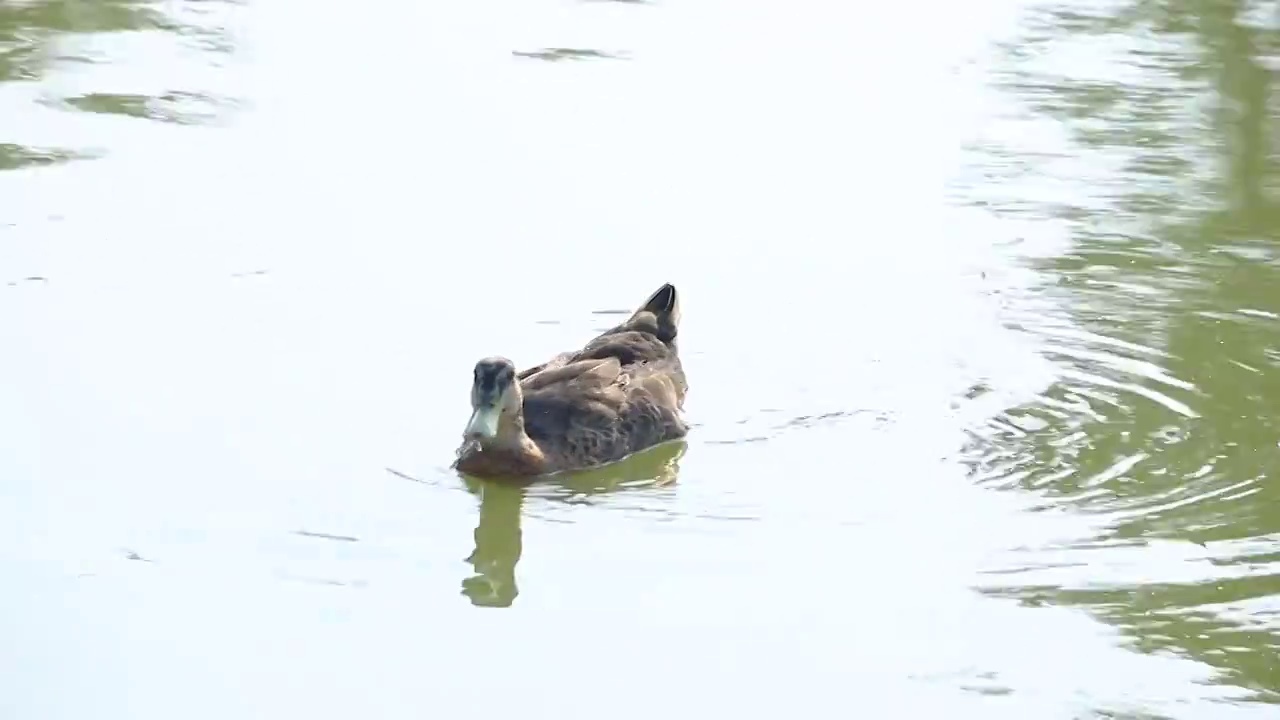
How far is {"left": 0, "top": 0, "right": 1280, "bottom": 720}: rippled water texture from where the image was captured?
813cm

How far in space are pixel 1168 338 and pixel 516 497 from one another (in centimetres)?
343

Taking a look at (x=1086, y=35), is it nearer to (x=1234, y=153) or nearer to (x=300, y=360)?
(x=1234, y=153)

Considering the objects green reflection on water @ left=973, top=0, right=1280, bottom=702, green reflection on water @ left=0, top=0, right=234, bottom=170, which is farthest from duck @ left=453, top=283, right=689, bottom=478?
green reflection on water @ left=0, top=0, right=234, bottom=170

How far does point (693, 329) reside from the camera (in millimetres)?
11797

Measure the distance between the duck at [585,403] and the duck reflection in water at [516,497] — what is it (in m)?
0.07

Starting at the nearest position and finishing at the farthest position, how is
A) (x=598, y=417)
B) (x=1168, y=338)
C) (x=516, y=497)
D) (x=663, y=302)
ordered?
(x=516, y=497), (x=598, y=417), (x=663, y=302), (x=1168, y=338)

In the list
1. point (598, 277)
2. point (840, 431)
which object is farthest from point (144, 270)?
point (840, 431)

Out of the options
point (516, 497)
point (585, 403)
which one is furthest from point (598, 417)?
point (516, 497)

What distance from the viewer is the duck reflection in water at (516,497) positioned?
8.54 meters

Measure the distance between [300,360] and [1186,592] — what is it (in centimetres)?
415

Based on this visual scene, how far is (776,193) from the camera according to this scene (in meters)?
13.5

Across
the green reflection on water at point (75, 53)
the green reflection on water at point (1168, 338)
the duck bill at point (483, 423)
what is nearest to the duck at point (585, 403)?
the duck bill at point (483, 423)

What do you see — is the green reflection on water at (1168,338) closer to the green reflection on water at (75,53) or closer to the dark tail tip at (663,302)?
the dark tail tip at (663,302)

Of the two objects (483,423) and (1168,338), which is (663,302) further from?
(1168,338)
